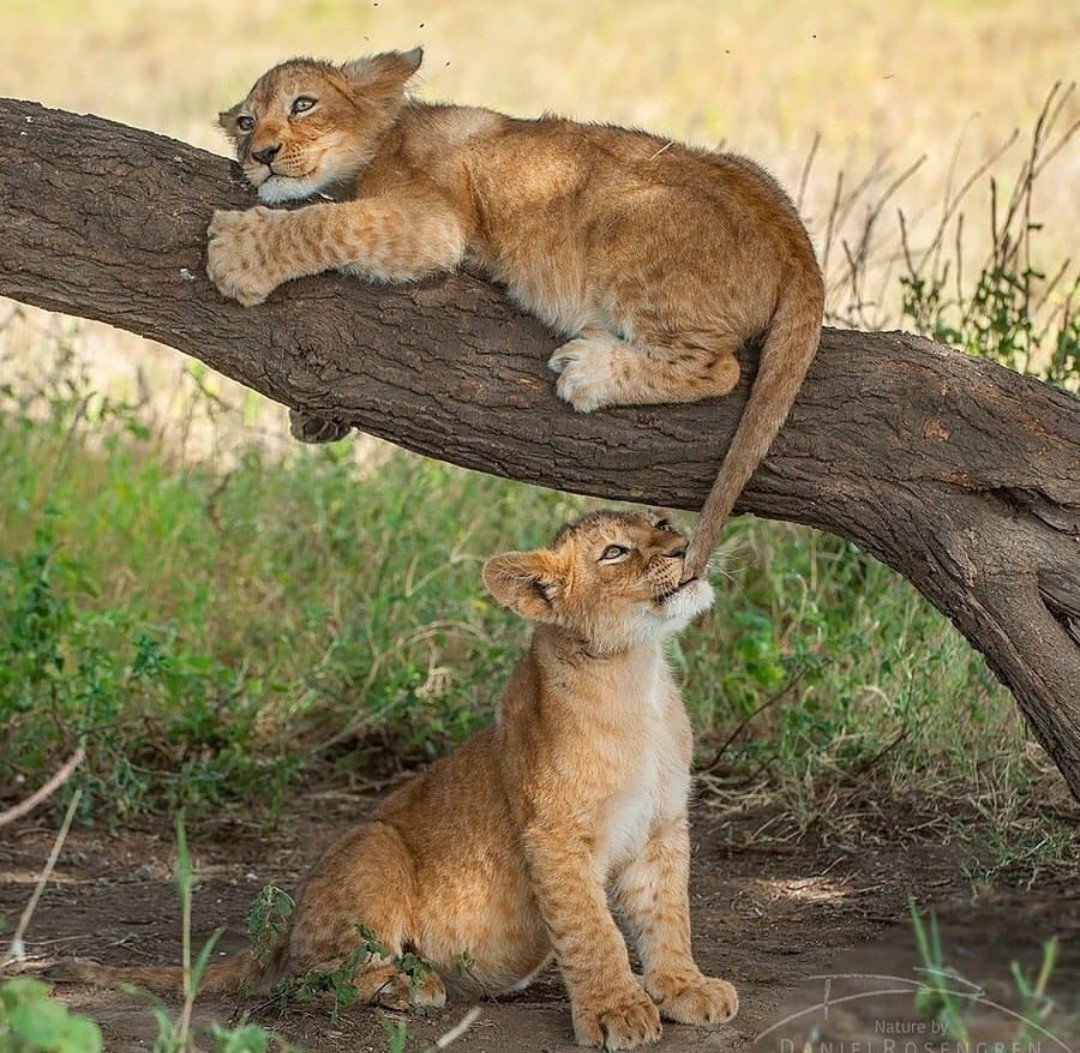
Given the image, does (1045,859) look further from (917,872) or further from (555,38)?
(555,38)

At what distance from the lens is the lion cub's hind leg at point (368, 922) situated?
475 centimetres

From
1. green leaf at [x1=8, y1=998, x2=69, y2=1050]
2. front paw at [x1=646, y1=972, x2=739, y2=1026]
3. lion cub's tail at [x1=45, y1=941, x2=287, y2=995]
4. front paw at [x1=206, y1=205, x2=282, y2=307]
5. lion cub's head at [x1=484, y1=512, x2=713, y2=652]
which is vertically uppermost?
front paw at [x1=206, y1=205, x2=282, y2=307]

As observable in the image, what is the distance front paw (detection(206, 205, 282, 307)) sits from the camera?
16.0ft

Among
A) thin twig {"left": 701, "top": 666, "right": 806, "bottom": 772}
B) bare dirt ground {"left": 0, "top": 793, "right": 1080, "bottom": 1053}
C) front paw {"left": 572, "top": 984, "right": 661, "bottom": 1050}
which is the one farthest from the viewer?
thin twig {"left": 701, "top": 666, "right": 806, "bottom": 772}

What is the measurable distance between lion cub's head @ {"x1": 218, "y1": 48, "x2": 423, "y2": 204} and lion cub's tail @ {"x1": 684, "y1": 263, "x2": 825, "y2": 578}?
4.78 ft

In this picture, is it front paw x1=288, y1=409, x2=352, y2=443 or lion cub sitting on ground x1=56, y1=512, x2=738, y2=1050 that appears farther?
front paw x1=288, y1=409, x2=352, y2=443

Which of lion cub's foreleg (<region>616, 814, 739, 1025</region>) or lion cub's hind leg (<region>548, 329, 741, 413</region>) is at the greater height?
lion cub's hind leg (<region>548, 329, 741, 413</region>)

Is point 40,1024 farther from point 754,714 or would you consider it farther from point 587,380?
point 754,714

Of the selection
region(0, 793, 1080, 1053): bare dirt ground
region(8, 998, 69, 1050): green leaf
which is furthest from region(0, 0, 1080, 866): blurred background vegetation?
region(8, 998, 69, 1050): green leaf

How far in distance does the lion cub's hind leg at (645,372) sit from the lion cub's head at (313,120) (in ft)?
3.40

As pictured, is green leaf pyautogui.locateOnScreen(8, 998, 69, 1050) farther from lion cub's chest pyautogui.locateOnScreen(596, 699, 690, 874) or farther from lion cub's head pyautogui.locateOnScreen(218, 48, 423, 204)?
lion cub's head pyautogui.locateOnScreen(218, 48, 423, 204)

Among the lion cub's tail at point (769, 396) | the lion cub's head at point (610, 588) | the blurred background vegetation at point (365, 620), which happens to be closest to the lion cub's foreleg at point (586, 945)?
the lion cub's head at point (610, 588)

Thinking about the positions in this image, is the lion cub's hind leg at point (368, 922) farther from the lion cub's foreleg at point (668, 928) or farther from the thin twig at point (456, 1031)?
the lion cub's foreleg at point (668, 928)

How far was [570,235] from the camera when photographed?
16.9 feet
